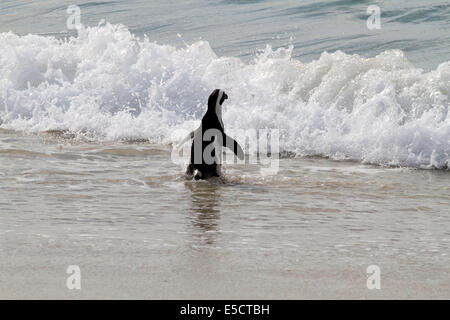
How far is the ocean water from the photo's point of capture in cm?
489

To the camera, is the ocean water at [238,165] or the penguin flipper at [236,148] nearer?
the ocean water at [238,165]

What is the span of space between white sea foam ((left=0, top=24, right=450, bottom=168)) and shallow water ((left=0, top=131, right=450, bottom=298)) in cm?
72

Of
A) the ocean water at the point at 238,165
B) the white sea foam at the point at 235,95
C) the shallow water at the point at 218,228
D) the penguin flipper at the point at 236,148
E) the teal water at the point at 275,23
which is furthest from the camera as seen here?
the teal water at the point at 275,23

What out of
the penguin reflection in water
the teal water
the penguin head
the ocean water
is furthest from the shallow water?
the teal water

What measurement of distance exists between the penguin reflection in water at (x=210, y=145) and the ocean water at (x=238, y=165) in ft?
0.70

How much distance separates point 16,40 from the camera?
50.7ft

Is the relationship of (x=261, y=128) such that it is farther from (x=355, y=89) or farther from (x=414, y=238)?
(x=414, y=238)

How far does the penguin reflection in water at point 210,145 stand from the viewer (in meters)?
8.23
